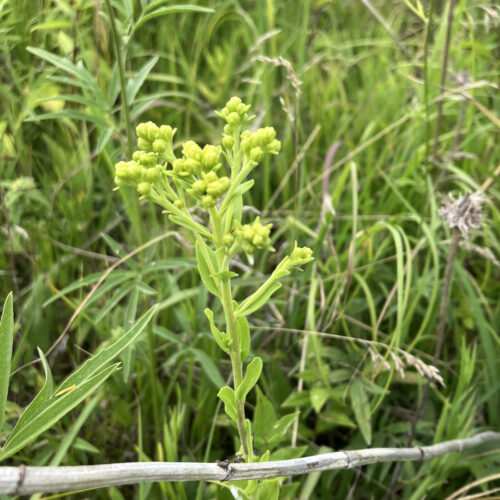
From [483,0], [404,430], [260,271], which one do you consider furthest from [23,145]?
[483,0]

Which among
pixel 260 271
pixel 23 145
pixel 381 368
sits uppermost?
pixel 23 145

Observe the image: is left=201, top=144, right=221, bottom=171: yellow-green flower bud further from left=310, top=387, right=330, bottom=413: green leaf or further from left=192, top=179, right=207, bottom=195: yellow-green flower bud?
left=310, top=387, right=330, bottom=413: green leaf

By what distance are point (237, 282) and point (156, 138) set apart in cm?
81

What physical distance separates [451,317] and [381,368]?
0.44 m

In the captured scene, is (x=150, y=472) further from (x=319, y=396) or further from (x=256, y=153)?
(x=319, y=396)

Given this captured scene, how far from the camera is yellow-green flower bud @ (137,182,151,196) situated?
1.00 meters

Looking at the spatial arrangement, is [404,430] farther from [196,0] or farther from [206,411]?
[196,0]

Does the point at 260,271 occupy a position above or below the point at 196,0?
below

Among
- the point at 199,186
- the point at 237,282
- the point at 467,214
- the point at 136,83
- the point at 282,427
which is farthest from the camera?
the point at 237,282

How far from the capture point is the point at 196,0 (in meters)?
2.59

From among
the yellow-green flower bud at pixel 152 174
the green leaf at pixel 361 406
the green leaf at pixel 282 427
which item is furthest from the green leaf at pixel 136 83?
the green leaf at pixel 361 406

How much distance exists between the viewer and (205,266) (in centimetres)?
113

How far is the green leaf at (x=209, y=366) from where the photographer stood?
1.59m

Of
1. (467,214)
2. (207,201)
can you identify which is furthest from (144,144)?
(467,214)
